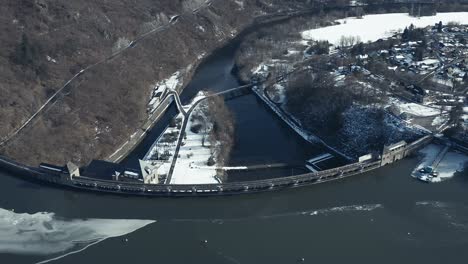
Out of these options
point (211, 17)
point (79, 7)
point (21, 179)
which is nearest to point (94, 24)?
point (79, 7)

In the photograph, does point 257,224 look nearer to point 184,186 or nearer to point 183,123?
point 184,186

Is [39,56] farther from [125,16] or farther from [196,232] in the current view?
[196,232]

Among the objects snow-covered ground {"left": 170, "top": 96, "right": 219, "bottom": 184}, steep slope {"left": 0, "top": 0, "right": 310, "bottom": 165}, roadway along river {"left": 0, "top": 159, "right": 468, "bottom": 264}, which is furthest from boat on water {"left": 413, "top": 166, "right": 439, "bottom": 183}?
steep slope {"left": 0, "top": 0, "right": 310, "bottom": 165}

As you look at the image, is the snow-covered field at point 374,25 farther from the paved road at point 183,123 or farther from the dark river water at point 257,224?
the dark river water at point 257,224

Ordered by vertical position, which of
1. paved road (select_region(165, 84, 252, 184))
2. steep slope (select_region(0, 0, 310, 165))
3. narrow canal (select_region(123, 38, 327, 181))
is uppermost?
steep slope (select_region(0, 0, 310, 165))

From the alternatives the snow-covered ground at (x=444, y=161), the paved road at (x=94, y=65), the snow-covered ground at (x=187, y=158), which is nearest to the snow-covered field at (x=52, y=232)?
the snow-covered ground at (x=187, y=158)

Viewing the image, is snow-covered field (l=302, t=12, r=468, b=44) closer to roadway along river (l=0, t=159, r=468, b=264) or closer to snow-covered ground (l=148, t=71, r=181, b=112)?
snow-covered ground (l=148, t=71, r=181, b=112)
